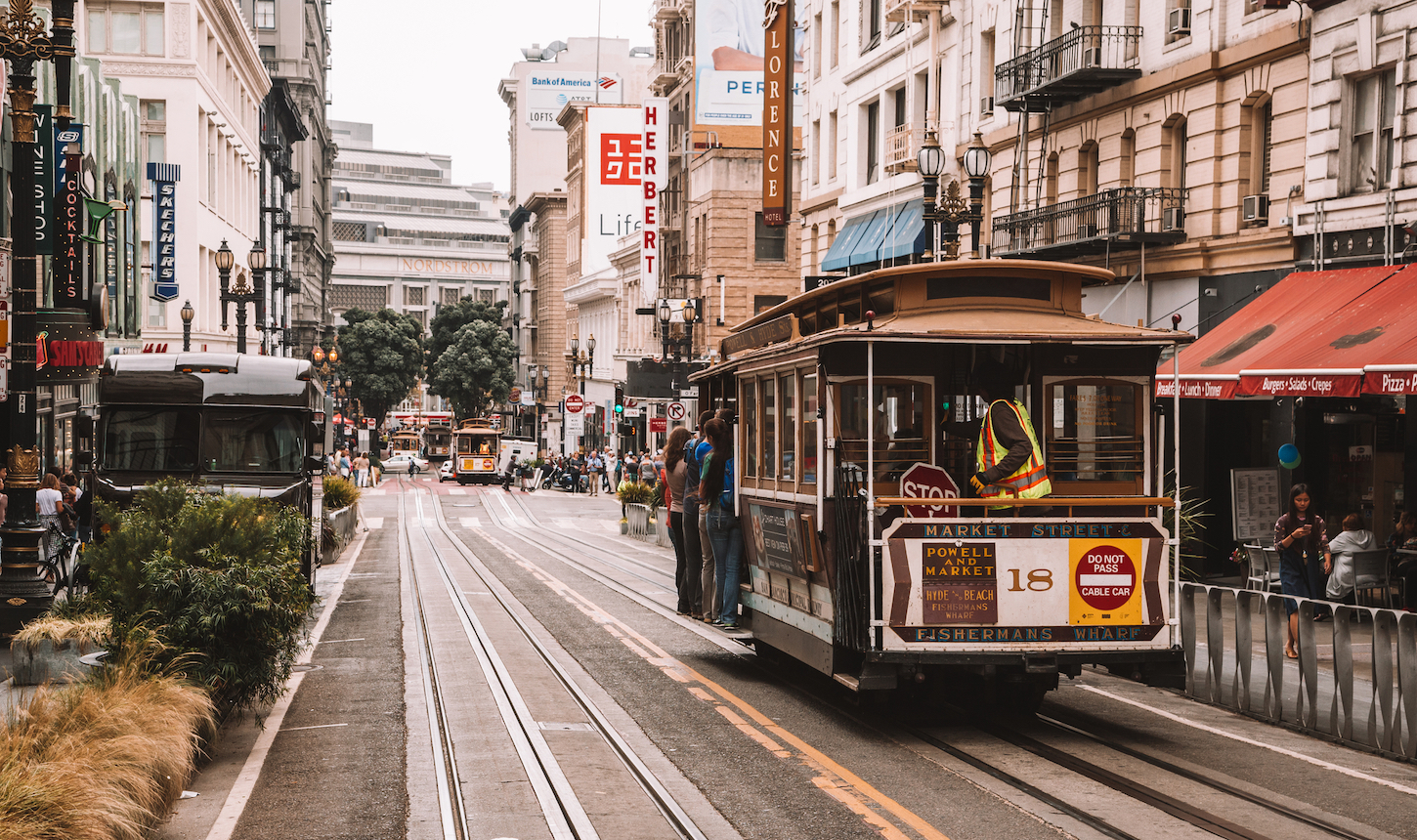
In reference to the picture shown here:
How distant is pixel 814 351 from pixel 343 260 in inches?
7040

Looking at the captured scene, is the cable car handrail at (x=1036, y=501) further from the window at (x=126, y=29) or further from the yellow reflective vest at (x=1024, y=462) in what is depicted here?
the window at (x=126, y=29)

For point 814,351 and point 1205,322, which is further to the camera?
point 1205,322

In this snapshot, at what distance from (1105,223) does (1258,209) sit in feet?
10.7

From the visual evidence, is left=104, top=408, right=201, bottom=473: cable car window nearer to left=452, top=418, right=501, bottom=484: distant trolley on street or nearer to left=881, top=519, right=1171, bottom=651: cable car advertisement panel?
left=881, top=519, right=1171, bottom=651: cable car advertisement panel

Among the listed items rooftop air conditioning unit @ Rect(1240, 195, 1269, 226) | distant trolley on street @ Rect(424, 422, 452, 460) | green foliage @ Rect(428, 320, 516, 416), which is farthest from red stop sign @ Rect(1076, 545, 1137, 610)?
green foliage @ Rect(428, 320, 516, 416)

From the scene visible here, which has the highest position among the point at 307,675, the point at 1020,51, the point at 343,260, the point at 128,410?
the point at 343,260

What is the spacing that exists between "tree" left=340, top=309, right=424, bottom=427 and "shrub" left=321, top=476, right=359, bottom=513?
77.0 m

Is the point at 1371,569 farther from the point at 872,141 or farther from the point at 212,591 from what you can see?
the point at 872,141

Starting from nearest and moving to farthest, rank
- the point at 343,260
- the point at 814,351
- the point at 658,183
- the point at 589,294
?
the point at 814,351
the point at 658,183
the point at 589,294
the point at 343,260

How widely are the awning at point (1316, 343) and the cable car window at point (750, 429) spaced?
282 inches

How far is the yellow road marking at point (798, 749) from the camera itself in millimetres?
8047

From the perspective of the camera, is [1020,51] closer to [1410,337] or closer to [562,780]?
[1410,337]

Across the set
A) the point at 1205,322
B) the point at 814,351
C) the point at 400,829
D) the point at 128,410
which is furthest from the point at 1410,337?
the point at 128,410

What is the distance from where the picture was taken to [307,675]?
13.4 metres
